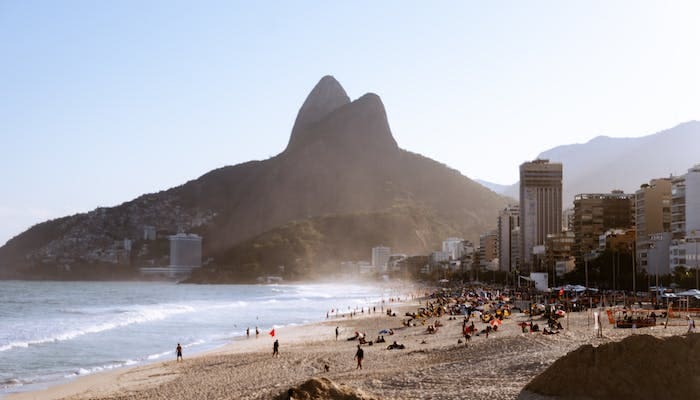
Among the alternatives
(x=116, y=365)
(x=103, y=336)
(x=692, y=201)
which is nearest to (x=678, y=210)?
(x=692, y=201)

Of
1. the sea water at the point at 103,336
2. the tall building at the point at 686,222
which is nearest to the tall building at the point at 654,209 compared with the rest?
the tall building at the point at 686,222

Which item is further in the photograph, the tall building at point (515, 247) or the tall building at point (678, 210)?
the tall building at point (515, 247)

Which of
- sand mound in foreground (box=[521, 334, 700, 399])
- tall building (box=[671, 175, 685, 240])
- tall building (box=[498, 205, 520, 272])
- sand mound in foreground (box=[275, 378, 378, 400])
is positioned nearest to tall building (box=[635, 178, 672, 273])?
tall building (box=[671, 175, 685, 240])

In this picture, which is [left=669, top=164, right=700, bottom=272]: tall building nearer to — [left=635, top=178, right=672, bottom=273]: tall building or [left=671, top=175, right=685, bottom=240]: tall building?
[left=671, top=175, right=685, bottom=240]: tall building

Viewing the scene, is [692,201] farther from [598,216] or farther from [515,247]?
[515,247]

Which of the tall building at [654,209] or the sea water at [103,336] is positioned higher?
the tall building at [654,209]

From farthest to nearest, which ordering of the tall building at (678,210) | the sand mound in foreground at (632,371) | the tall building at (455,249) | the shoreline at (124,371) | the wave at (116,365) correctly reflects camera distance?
the tall building at (455,249), the tall building at (678,210), the wave at (116,365), the shoreline at (124,371), the sand mound in foreground at (632,371)

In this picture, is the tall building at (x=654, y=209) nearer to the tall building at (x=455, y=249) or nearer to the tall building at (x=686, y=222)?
the tall building at (x=686, y=222)
